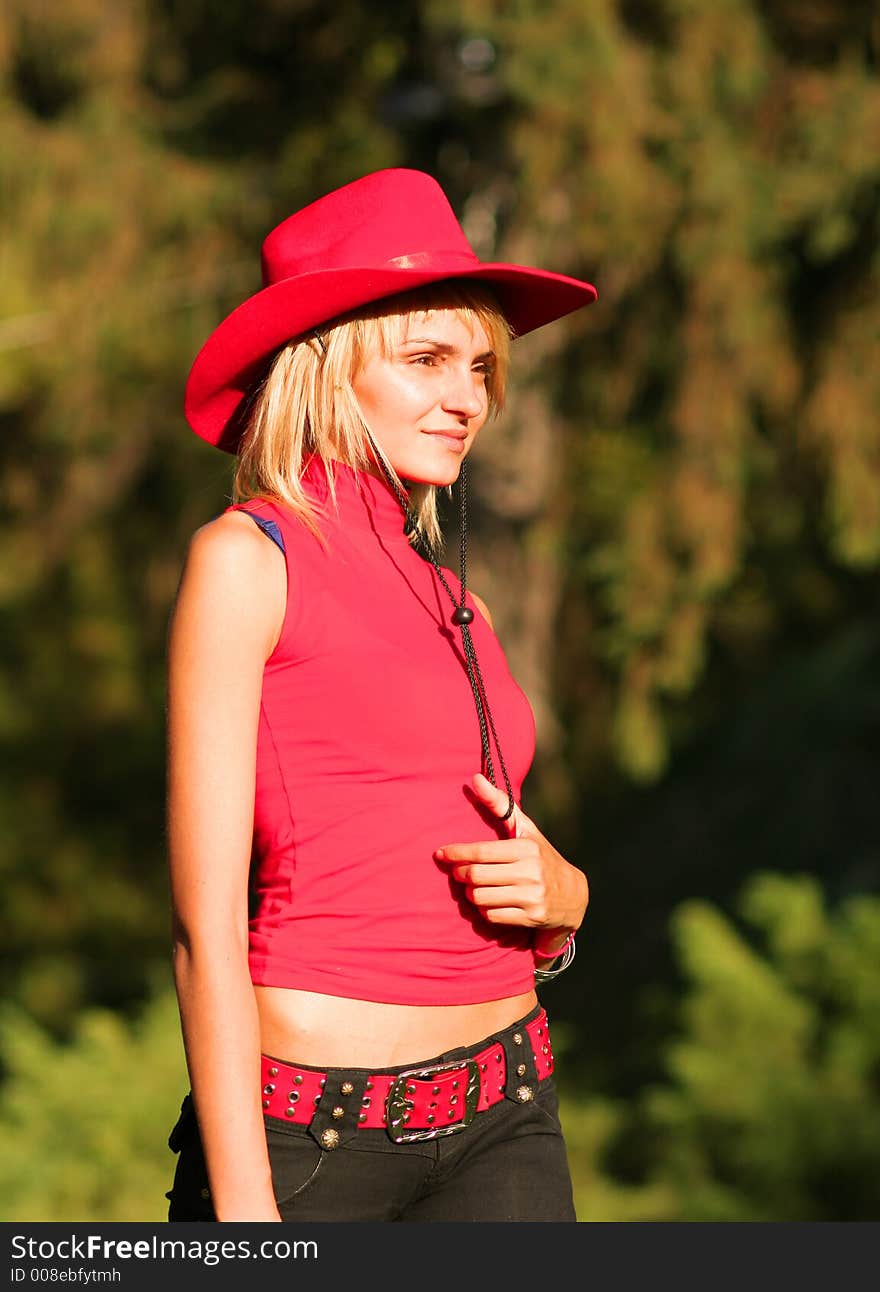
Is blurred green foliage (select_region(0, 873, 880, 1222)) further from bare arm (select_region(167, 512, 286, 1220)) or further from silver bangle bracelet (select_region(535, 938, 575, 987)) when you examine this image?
bare arm (select_region(167, 512, 286, 1220))

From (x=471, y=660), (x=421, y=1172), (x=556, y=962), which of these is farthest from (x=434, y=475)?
(x=421, y=1172)

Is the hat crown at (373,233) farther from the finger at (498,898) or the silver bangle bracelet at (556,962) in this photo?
the silver bangle bracelet at (556,962)

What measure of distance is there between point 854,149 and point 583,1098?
14.5 feet

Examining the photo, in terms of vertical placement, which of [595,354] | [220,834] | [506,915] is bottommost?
[506,915]

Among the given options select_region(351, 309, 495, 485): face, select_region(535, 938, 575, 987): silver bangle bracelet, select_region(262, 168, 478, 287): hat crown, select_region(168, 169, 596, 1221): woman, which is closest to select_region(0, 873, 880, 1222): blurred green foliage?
select_region(535, 938, 575, 987): silver bangle bracelet

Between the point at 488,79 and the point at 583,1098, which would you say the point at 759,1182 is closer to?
the point at 583,1098

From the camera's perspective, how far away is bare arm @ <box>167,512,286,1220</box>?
1.87 m

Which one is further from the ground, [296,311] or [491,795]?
[296,311]

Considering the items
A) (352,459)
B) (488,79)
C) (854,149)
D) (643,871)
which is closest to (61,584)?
(643,871)

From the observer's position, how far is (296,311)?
219cm

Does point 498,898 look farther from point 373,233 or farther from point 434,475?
point 373,233

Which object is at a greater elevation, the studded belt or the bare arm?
the bare arm

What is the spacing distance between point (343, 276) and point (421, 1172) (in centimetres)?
114

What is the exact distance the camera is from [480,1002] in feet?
6.85
